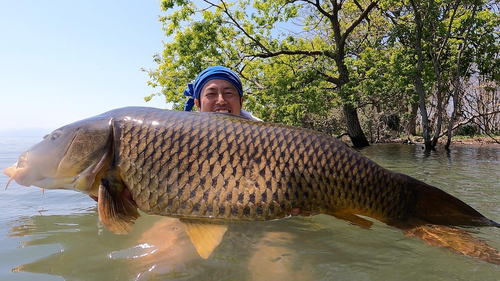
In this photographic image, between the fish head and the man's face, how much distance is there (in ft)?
4.85

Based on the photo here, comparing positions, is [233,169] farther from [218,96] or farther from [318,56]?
[318,56]

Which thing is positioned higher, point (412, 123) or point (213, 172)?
point (412, 123)

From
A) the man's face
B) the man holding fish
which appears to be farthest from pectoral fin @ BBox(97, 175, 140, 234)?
the man's face

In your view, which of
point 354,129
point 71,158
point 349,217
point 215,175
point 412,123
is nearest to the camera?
point 215,175

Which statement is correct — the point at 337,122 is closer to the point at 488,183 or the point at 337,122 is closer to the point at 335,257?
the point at 488,183

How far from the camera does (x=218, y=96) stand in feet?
11.5

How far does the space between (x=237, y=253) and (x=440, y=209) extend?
1.38m

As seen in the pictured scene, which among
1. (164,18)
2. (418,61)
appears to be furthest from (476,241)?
(164,18)

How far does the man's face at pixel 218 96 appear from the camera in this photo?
3464mm

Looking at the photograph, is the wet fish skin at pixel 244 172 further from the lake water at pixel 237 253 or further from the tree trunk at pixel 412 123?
the tree trunk at pixel 412 123

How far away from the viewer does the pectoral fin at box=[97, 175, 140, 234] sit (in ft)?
6.36

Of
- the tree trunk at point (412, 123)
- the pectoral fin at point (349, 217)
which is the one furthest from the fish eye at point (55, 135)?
the tree trunk at point (412, 123)

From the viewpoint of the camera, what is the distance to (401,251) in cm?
226

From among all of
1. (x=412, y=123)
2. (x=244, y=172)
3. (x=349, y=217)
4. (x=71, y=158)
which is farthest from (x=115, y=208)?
(x=412, y=123)
